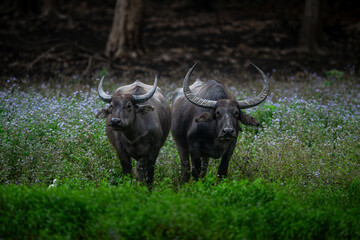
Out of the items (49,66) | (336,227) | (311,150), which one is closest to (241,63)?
(49,66)

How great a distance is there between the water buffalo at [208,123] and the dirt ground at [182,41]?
576cm

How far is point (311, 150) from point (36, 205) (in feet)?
15.5

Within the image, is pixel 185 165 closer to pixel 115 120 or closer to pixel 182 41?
pixel 115 120

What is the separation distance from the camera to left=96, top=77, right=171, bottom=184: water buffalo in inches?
231

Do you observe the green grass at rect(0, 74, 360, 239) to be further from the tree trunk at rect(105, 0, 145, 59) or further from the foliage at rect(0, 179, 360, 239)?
the tree trunk at rect(105, 0, 145, 59)

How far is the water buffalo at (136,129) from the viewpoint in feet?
19.2

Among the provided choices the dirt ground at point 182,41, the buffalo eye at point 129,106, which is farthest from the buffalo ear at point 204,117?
the dirt ground at point 182,41

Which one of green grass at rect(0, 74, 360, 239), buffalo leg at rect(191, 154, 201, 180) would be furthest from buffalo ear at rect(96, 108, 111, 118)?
buffalo leg at rect(191, 154, 201, 180)

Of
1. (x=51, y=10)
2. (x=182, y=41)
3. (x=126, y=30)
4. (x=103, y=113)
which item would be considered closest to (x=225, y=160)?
(x=103, y=113)

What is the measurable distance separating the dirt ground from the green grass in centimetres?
295

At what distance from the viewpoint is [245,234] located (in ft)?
13.8

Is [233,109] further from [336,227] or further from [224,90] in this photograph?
[336,227]

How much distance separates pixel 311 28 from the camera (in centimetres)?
1505

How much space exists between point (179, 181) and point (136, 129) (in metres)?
1.08
